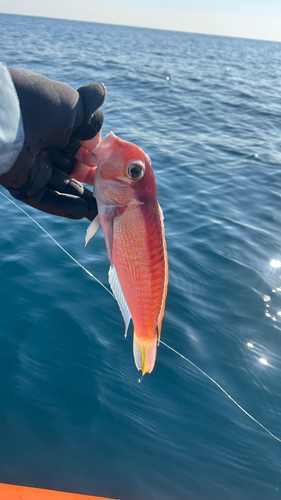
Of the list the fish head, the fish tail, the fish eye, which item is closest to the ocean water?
the fish tail

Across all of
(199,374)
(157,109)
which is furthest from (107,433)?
(157,109)

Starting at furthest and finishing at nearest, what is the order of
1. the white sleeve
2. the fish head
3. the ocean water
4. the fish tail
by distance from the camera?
the ocean water
the fish tail
the fish head
the white sleeve

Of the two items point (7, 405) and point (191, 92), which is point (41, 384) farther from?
point (191, 92)

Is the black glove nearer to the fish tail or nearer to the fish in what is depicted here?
the fish

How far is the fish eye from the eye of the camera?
7.04 feet

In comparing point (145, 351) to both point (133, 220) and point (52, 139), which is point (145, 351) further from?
point (52, 139)

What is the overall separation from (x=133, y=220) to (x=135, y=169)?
1.02ft

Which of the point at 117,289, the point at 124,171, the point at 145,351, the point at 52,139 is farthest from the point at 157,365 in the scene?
the point at 52,139

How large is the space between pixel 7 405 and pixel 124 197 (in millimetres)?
2537

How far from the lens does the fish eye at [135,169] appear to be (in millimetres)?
2146

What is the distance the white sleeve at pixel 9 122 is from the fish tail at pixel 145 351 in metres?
1.45

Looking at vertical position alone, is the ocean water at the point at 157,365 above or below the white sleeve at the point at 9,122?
below

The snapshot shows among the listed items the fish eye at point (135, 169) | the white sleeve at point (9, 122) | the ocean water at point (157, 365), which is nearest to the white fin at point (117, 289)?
the fish eye at point (135, 169)

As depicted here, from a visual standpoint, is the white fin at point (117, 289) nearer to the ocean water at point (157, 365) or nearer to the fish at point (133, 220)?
the fish at point (133, 220)
